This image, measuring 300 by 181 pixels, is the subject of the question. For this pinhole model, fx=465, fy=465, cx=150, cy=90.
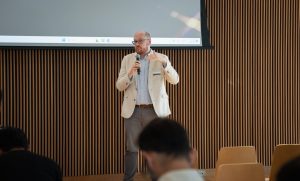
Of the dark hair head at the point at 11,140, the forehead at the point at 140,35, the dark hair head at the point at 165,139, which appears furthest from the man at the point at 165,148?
the forehead at the point at 140,35

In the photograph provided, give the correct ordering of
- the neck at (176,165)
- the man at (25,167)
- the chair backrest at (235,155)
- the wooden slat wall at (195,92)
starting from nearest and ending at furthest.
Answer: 1. the neck at (176,165)
2. the man at (25,167)
3. the chair backrest at (235,155)
4. the wooden slat wall at (195,92)

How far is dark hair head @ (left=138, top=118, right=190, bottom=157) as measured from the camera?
180cm

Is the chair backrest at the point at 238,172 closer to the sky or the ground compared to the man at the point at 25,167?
closer to the ground

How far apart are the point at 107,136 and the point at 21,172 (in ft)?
11.6

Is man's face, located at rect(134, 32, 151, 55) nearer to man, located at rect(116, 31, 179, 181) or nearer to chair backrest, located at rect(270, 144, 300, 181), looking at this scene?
man, located at rect(116, 31, 179, 181)

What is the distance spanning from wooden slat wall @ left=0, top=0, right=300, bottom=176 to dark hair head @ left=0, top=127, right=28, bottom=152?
295 centimetres

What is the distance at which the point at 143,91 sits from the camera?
16.4ft

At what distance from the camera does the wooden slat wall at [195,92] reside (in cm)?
577

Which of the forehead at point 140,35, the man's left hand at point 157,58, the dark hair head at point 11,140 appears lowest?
the dark hair head at point 11,140

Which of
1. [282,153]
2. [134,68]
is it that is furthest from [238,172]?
[134,68]

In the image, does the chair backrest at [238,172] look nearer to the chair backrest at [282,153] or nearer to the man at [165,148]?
the chair backrest at [282,153]

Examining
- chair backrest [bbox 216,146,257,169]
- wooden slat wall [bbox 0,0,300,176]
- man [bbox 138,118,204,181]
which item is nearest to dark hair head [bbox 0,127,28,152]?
man [bbox 138,118,204,181]

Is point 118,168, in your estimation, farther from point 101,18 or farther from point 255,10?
point 255,10

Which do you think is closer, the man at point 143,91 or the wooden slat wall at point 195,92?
the man at point 143,91
